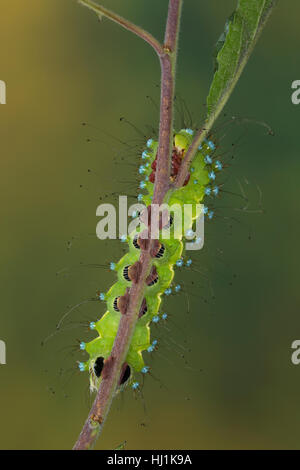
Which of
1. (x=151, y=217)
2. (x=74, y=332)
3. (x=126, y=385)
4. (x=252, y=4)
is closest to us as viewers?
(x=252, y=4)

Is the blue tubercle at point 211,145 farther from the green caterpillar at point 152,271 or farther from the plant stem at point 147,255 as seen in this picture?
the plant stem at point 147,255

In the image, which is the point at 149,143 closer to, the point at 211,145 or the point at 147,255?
the point at 211,145

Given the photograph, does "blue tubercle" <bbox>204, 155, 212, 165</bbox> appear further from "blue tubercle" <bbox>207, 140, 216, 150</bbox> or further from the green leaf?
the green leaf

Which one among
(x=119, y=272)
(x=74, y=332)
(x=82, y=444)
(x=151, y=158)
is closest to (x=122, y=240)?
(x=119, y=272)

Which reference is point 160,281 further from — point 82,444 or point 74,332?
point 74,332

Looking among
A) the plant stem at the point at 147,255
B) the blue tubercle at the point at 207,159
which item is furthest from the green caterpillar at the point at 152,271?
the plant stem at the point at 147,255
